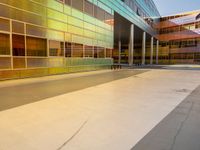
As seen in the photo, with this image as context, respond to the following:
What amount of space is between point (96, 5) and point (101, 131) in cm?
2128

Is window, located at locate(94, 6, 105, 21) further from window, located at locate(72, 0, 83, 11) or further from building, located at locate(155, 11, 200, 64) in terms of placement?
building, located at locate(155, 11, 200, 64)

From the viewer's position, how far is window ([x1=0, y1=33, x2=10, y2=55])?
11477 mm

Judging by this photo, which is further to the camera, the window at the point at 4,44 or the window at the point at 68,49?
the window at the point at 68,49

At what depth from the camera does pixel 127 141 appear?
3.37 metres

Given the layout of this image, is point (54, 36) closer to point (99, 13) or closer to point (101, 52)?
point (99, 13)

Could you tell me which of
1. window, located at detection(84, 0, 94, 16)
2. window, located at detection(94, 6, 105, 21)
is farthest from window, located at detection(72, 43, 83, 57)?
window, located at detection(94, 6, 105, 21)

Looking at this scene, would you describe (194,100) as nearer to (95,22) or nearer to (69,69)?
(69,69)

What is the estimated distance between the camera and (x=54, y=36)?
16047 mm

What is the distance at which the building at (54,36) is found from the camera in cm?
1211

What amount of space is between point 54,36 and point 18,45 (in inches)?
157

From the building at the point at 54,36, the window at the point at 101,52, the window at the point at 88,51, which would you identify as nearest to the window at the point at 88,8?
the building at the point at 54,36

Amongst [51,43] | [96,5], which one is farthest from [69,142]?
[96,5]

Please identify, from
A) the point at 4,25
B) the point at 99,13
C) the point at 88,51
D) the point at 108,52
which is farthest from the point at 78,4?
the point at 4,25

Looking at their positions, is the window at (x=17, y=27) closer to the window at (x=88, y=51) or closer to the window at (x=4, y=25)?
the window at (x=4, y=25)
